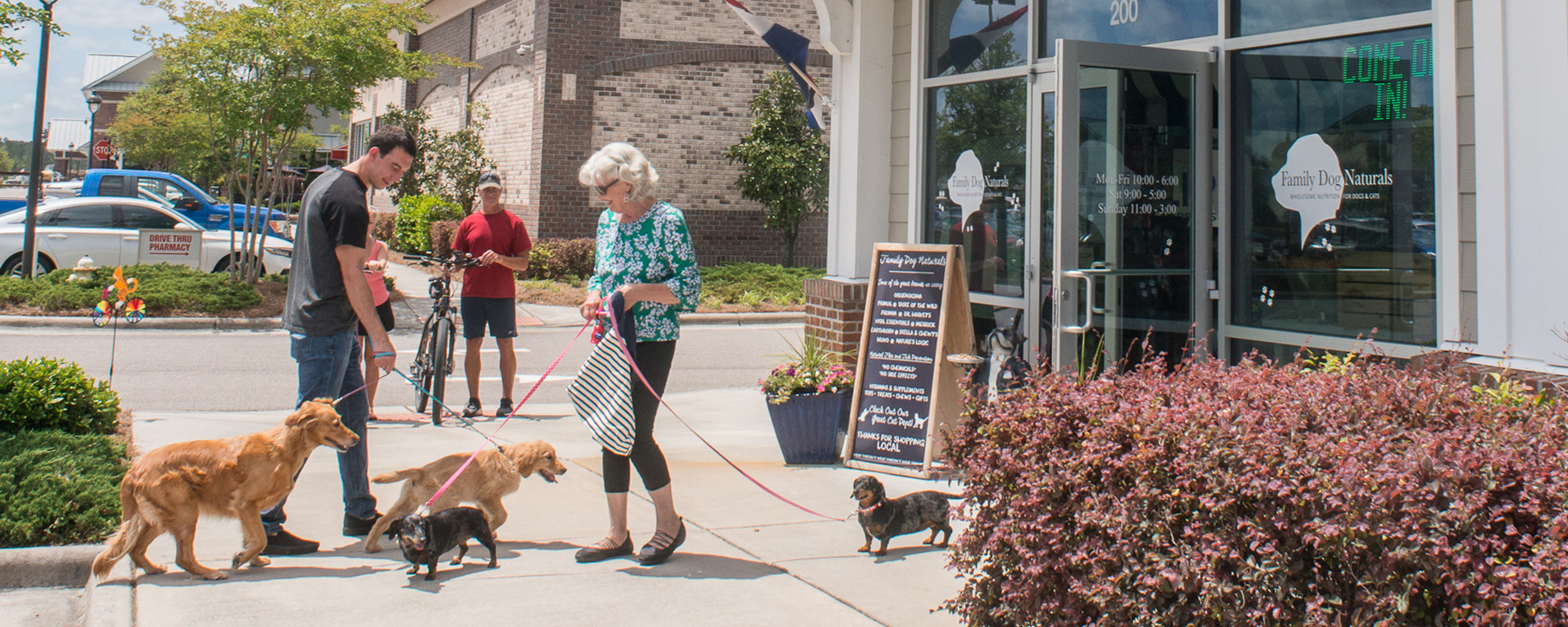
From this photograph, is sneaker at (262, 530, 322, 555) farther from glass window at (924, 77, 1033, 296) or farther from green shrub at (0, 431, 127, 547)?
glass window at (924, 77, 1033, 296)

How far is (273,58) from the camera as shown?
15.6 m

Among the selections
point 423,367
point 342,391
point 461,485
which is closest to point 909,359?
point 461,485

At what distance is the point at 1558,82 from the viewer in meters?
4.57

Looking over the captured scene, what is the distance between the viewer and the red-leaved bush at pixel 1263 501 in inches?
102

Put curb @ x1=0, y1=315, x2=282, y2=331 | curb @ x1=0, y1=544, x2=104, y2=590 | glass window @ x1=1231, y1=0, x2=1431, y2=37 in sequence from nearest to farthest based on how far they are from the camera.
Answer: curb @ x1=0, y1=544, x2=104, y2=590
glass window @ x1=1231, y1=0, x2=1431, y2=37
curb @ x1=0, y1=315, x2=282, y2=331

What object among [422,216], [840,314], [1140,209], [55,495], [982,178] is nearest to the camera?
[55,495]

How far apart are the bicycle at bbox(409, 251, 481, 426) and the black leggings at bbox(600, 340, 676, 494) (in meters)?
4.02

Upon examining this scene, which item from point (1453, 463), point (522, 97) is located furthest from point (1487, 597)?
point (522, 97)

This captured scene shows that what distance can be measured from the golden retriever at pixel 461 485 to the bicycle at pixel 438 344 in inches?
143

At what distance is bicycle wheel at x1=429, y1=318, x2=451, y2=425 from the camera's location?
28.3 feet

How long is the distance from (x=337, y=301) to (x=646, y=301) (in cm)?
134

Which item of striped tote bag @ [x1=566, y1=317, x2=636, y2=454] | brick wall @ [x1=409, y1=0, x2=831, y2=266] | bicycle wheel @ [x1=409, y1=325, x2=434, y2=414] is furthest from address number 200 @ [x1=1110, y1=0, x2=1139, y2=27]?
brick wall @ [x1=409, y1=0, x2=831, y2=266]

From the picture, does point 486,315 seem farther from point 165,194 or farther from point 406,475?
point 165,194

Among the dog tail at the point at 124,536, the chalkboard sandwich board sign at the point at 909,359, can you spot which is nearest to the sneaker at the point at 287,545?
the dog tail at the point at 124,536
